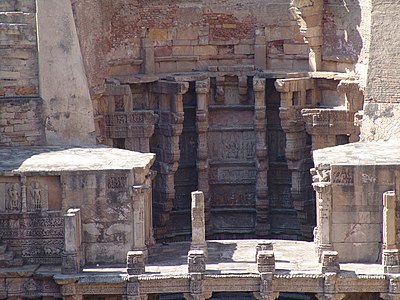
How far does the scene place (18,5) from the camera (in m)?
35.2

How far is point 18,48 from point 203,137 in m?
6.44

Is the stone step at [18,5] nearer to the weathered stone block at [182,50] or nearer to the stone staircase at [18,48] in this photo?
the stone staircase at [18,48]

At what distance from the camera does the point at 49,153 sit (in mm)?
34406

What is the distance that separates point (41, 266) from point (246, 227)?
28.7 feet

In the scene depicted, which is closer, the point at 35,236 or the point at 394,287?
the point at 394,287

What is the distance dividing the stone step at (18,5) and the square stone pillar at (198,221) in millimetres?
5927

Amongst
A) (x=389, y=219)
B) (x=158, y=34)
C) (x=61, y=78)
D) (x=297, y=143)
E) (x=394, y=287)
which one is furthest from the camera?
(x=158, y=34)

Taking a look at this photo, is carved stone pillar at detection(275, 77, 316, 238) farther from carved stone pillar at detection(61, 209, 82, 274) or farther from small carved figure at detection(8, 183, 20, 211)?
small carved figure at detection(8, 183, 20, 211)

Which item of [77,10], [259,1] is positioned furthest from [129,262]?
[259,1]

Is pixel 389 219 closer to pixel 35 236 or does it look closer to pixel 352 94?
pixel 352 94

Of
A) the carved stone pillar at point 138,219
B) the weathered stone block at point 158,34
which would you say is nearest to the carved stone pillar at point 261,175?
the weathered stone block at point 158,34

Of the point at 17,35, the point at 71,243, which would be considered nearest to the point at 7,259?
the point at 71,243

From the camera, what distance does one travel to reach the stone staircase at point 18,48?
35.1 metres

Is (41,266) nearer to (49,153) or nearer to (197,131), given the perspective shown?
(49,153)
